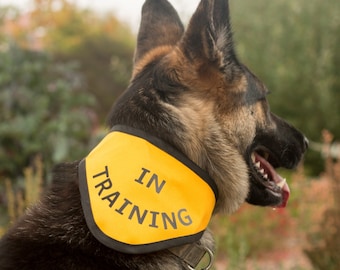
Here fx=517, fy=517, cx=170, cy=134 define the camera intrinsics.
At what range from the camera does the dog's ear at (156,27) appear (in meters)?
3.04

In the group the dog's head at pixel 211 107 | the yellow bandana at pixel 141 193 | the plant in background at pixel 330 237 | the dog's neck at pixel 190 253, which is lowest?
the plant in background at pixel 330 237

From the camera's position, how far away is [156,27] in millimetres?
3092

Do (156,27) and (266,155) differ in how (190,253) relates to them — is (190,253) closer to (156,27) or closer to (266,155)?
(266,155)

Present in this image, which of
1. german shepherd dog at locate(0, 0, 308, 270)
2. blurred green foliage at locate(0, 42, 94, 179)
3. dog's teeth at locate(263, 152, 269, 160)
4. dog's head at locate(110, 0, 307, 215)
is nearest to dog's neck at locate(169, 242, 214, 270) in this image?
german shepherd dog at locate(0, 0, 308, 270)

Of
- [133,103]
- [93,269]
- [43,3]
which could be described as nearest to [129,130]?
[133,103]

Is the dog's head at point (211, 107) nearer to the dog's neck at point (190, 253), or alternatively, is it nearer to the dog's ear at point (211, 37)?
the dog's ear at point (211, 37)

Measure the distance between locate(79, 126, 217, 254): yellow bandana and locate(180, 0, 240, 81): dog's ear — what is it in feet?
1.48

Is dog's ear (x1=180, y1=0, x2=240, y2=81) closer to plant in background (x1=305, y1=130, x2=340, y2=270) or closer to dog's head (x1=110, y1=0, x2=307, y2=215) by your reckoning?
dog's head (x1=110, y1=0, x2=307, y2=215)

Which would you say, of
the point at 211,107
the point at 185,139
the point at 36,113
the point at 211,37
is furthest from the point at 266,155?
the point at 36,113

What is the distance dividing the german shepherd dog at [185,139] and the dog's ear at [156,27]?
1.00 ft

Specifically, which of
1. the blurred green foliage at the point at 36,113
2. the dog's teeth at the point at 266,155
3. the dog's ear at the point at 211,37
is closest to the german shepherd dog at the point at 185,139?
the dog's ear at the point at 211,37

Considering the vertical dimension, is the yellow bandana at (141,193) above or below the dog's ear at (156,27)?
below

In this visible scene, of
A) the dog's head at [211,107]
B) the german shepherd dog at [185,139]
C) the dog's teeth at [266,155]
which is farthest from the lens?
the dog's teeth at [266,155]

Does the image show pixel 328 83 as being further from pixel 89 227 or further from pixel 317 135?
pixel 89 227
